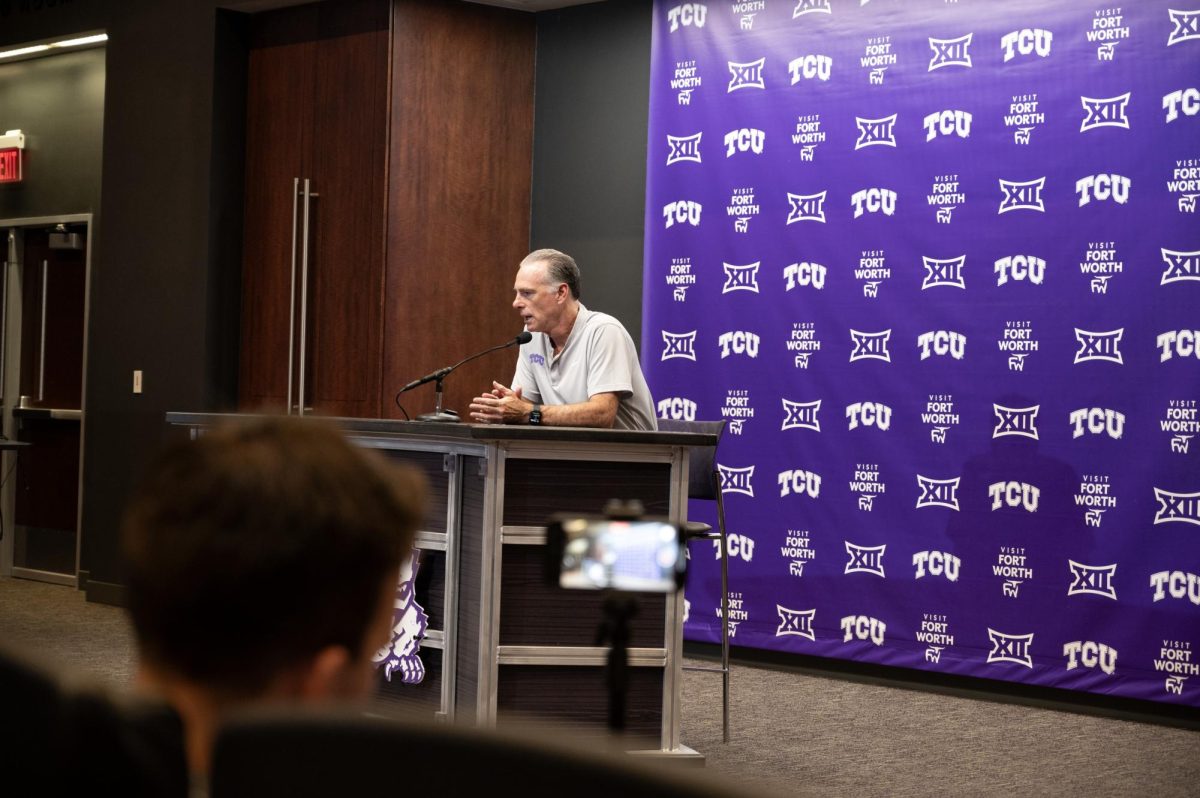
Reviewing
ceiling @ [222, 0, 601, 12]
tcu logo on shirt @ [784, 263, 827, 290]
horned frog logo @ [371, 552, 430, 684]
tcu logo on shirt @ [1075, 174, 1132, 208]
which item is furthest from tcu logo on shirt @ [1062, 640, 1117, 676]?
ceiling @ [222, 0, 601, 12]

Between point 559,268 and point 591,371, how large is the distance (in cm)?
41

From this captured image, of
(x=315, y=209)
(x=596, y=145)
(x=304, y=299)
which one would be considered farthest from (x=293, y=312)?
(x=596, y=145)

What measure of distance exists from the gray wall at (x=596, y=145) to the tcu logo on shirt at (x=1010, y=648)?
209cm

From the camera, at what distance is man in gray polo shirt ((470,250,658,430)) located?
14.1 feet

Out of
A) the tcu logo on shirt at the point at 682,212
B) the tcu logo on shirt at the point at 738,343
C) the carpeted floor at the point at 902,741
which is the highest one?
the tcu logo on shirt at the point at 682,212

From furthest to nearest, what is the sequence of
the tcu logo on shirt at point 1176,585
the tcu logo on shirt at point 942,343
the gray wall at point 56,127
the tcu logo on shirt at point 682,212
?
the gray wall at point 56,127 → the tcu logo on shirt at point 682,212 → the tcu logo on shirt at point 942,343 → the tcu logo on shirt at point 1176,585

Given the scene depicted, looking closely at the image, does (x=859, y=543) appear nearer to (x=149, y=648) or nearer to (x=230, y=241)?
(x=230, y=241)

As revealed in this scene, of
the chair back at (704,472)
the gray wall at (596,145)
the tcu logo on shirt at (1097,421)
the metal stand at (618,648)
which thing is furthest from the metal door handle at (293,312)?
the metal stand at (618,648)

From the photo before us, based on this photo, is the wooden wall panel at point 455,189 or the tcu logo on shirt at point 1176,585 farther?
the wooden wall panel at point 455,189

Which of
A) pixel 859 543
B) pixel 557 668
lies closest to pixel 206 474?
pixel 557 668

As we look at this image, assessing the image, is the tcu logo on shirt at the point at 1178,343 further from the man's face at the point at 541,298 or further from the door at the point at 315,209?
the door at the point at 315,209

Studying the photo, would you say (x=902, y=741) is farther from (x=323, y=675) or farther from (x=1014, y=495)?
(x=323, y=675)

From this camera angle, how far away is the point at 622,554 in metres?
1.44

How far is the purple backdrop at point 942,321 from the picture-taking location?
4910 mm
